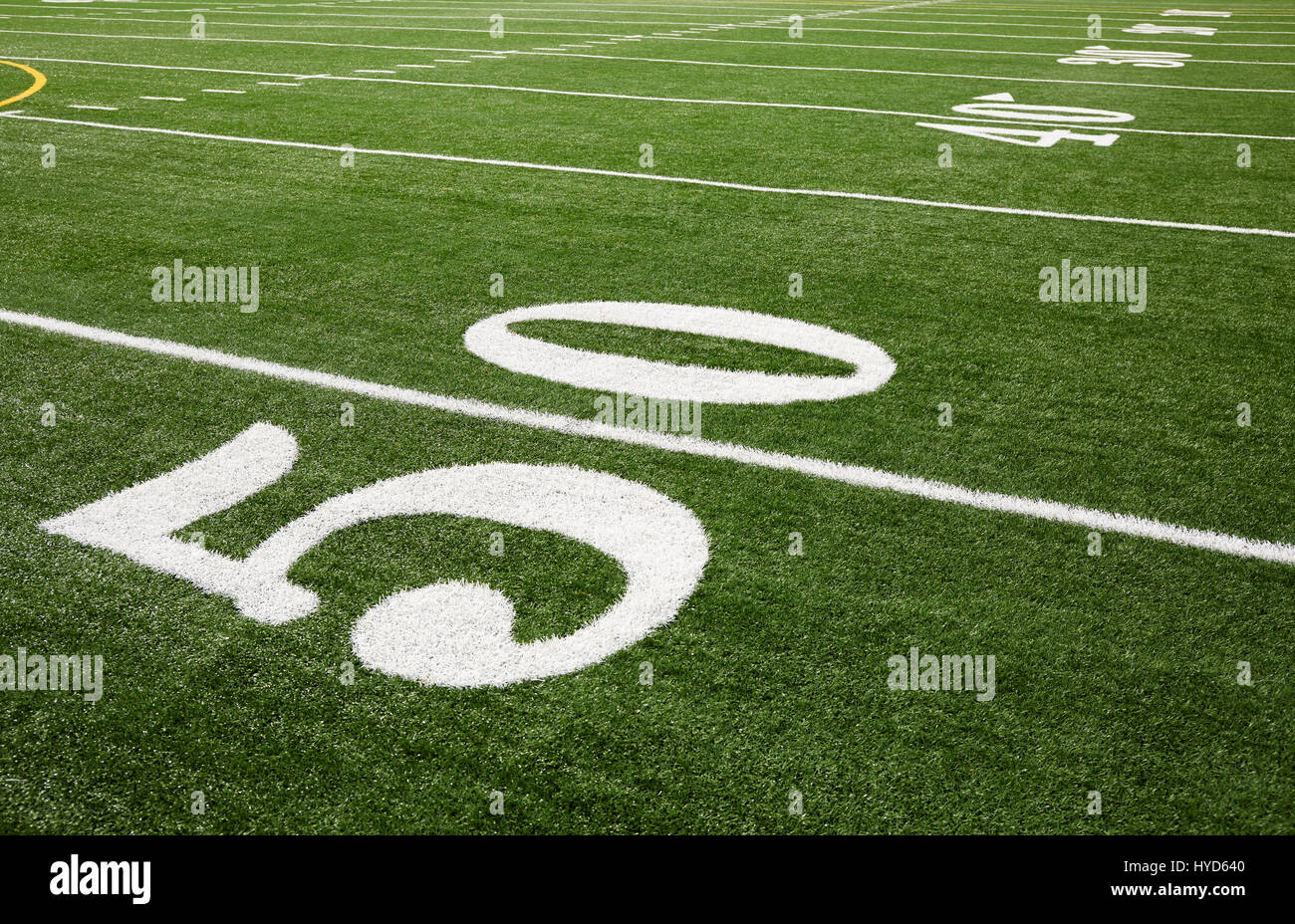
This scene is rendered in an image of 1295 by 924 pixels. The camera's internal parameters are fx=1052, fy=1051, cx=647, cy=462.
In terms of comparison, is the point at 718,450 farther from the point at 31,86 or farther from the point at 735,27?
the point at 735,27

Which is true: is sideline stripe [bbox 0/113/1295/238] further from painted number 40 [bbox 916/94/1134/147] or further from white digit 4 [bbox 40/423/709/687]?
white digit 4 [bbox 40/423/709/687]

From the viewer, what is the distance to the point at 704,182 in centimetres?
792

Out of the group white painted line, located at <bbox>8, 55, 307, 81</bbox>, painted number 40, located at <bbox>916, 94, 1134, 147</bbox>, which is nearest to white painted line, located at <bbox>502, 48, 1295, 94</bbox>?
painted number 40, located at <bbox>916, 94, 1134, 147</bbox>

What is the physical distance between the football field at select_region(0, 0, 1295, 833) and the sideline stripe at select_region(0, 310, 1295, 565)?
0.08ft

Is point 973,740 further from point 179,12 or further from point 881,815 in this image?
point 179,12

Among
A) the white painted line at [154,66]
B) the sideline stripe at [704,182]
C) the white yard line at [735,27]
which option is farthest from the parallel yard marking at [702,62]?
the sideline stripe at [704,182]

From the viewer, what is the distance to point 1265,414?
4242mm

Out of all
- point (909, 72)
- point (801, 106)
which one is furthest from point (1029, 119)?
point (909, 72)

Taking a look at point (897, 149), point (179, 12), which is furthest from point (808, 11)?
point (897, 149)

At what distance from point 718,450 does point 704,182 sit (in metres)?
4.46

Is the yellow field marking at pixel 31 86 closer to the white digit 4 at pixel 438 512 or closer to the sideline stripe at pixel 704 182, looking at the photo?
the sideline stripe at pixel 704 182

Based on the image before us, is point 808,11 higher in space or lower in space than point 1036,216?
higher

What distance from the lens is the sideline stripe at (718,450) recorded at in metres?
3.41
